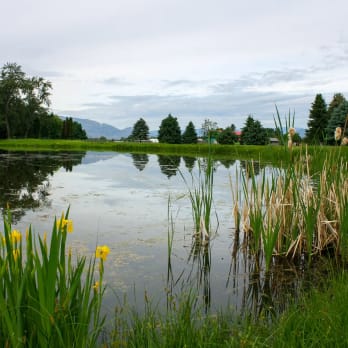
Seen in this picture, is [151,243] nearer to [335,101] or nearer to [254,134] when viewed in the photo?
[254,134]

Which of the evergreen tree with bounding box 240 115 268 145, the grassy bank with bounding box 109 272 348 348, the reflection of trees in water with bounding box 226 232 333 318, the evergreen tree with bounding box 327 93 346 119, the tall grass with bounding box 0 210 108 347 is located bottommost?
the reflection of trees in water with bounding box 226 232 333 318

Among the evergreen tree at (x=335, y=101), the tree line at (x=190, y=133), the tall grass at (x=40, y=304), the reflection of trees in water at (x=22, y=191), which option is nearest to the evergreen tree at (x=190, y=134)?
the tree line at (x=190, y=133)

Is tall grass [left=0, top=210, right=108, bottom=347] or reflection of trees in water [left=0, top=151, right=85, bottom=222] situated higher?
tall grass [left=0, top=210, right=108, bottom=347]

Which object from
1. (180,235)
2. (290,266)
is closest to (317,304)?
(290,266)

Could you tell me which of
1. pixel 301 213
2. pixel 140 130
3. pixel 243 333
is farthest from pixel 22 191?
pixel 140 130

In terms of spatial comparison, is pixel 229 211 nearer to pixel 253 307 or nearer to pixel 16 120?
pixel 253 307

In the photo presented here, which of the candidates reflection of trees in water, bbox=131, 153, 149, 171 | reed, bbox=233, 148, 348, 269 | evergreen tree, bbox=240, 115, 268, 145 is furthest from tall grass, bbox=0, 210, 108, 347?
evergreen tree, bbox=240, 115, 268, 145

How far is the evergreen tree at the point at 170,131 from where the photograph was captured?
204 feet

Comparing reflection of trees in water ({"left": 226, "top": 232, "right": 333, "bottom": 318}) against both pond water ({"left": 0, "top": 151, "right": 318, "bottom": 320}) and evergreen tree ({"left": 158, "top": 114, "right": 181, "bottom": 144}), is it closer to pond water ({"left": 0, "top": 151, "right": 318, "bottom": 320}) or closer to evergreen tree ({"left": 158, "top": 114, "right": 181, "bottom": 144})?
pond water ({"left": 0, "top": 151, "right": 318, "bottom": 320})

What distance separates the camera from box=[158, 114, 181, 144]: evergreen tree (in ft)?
204

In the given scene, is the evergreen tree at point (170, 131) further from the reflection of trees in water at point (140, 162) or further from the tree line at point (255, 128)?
the reflection of trees in water at point (140, 162)

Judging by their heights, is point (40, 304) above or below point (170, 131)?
below

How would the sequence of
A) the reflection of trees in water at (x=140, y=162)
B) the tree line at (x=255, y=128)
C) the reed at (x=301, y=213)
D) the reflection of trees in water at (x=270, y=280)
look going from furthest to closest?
the tree line at (x=255, y=128)
the reflection of trees in water at (x=140, y=162)
the reed at (x=301, y=213)
the reflection of trees in water at (x=270, y=280)

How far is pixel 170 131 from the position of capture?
204ft
